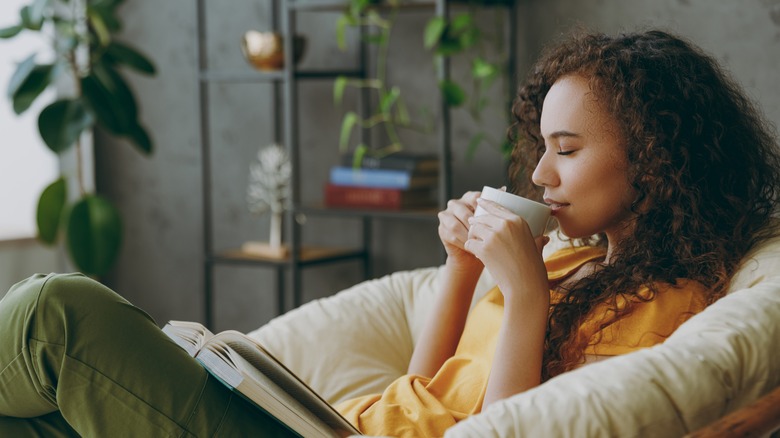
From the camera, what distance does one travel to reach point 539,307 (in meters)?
1.23

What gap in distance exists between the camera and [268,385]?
1.19 meters

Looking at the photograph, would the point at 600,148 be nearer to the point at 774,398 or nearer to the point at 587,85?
the point at 587,85

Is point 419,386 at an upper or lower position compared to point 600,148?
lower

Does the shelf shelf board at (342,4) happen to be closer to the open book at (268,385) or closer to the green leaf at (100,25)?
the green leaf at (100,25)

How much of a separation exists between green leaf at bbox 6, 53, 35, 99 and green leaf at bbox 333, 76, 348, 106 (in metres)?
0.96

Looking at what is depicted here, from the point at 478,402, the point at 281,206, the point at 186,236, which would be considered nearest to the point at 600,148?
the point at 478,402

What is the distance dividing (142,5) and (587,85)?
2534mm

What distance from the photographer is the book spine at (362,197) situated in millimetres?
2697

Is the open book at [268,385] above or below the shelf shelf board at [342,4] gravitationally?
below

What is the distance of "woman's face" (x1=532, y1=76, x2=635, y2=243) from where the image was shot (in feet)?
4.33

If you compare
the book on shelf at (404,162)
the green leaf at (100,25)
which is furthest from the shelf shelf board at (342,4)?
the green leaf at (100,25)

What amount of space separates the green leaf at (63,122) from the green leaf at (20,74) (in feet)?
0.36

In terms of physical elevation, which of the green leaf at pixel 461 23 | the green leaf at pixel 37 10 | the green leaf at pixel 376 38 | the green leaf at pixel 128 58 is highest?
the green leaf at pixel 37 10

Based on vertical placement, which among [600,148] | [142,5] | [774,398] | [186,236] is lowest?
[186,236]
